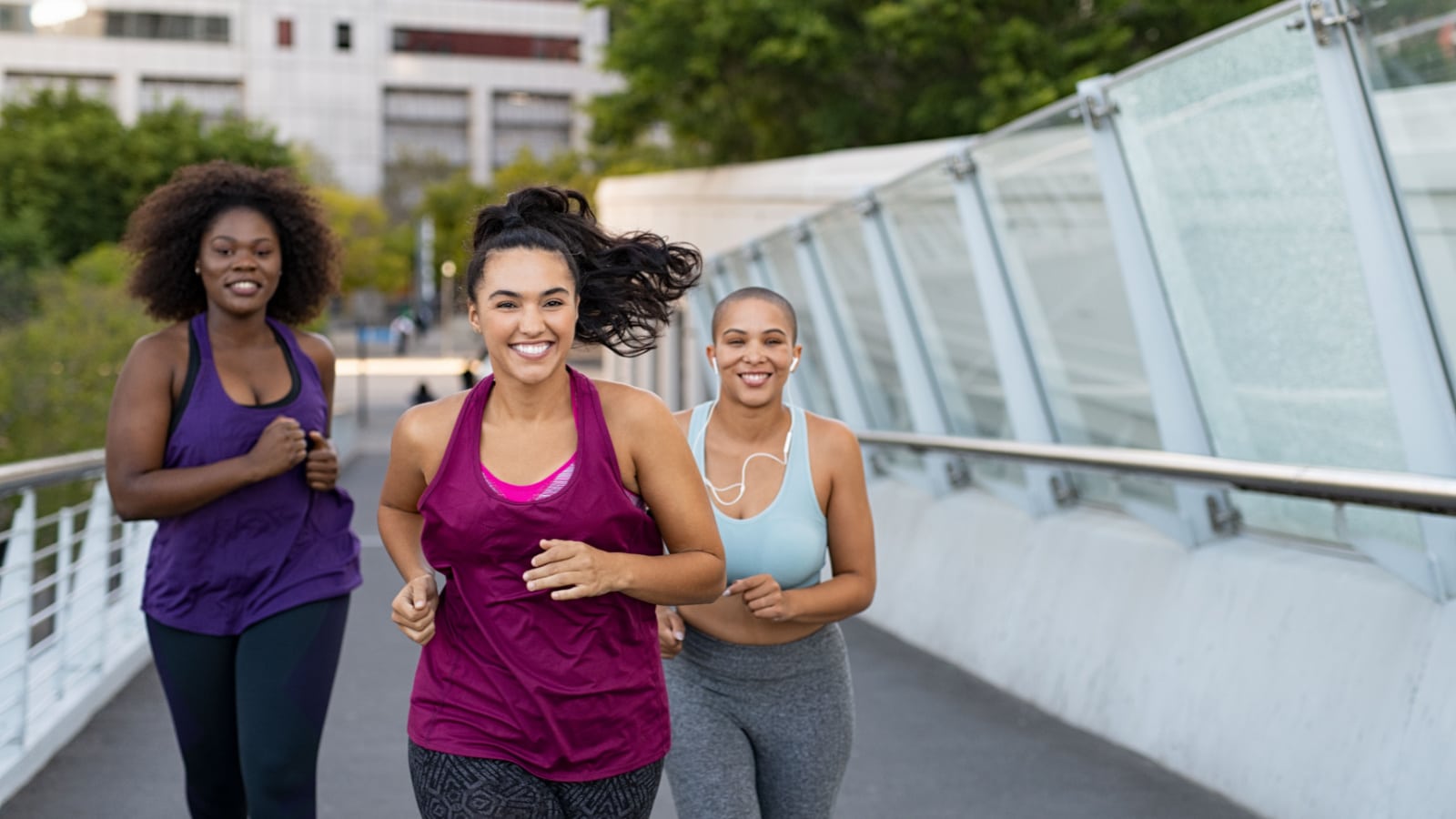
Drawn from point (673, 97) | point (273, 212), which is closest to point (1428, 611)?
point (273, 212)

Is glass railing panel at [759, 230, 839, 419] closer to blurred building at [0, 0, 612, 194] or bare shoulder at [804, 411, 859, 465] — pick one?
bare shoulder at [804, 411, 859, 465]

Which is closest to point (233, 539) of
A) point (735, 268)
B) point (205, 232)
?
point (205, 232)

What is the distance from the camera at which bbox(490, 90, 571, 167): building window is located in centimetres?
10412

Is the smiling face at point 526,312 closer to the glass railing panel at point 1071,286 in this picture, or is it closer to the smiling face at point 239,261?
the smiling face at point 239,261

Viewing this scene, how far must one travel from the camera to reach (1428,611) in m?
5.37

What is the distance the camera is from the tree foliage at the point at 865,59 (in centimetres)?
2711

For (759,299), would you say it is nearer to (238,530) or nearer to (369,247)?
(238,530)

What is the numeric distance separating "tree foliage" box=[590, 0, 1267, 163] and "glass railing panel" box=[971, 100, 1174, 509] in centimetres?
1702

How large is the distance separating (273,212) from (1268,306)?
3596 millimetres

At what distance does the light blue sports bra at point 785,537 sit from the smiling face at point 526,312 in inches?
40.1

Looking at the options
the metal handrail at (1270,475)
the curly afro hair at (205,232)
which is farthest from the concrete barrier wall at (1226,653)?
the curly afro hair at (205,232)

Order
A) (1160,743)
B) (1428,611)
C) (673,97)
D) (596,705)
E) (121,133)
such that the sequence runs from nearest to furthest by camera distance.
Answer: (596,705), (1428,611), (1160,743), (673,97), (121,133)

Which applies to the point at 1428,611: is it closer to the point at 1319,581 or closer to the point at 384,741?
the point at 1319,581

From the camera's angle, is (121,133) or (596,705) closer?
(596,705)
